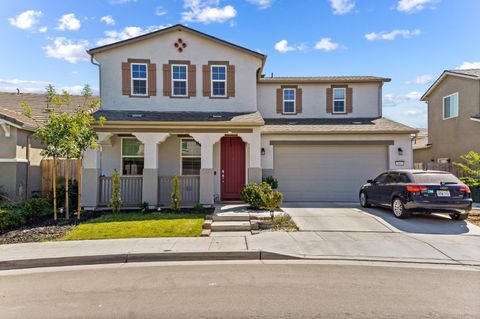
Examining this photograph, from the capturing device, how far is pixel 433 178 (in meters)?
10.2

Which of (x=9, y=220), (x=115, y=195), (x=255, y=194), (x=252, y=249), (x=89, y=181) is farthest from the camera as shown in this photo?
(x=89, y=181)

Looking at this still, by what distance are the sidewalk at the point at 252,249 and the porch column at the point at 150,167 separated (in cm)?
398

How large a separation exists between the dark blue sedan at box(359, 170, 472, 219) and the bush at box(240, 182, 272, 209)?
415 cm

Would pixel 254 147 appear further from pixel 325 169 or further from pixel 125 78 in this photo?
pixel 125 78

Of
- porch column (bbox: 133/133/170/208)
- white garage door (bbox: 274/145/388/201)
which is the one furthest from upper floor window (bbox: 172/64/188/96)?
white garage door (bbox: 274/145/388/201)

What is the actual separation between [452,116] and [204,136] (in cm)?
1490

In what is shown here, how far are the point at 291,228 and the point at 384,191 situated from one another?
13.3 feet

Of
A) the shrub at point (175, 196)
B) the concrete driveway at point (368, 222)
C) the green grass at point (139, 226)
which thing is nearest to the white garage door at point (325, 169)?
the concrete driveway at point (368, 222)

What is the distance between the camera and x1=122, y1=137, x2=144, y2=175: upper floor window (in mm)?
13578

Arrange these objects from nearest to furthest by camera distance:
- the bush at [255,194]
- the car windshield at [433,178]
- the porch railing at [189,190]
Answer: the car windshield at [433,178] → the bush at [255,194] → the porch railing at [189,190]

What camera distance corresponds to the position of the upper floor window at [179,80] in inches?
543

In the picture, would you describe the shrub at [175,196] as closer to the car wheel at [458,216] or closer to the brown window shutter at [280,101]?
the brown window shutter at [280,101]

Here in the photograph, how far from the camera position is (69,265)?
22.2 feet

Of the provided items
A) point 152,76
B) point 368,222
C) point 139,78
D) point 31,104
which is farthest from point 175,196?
point 31,104
